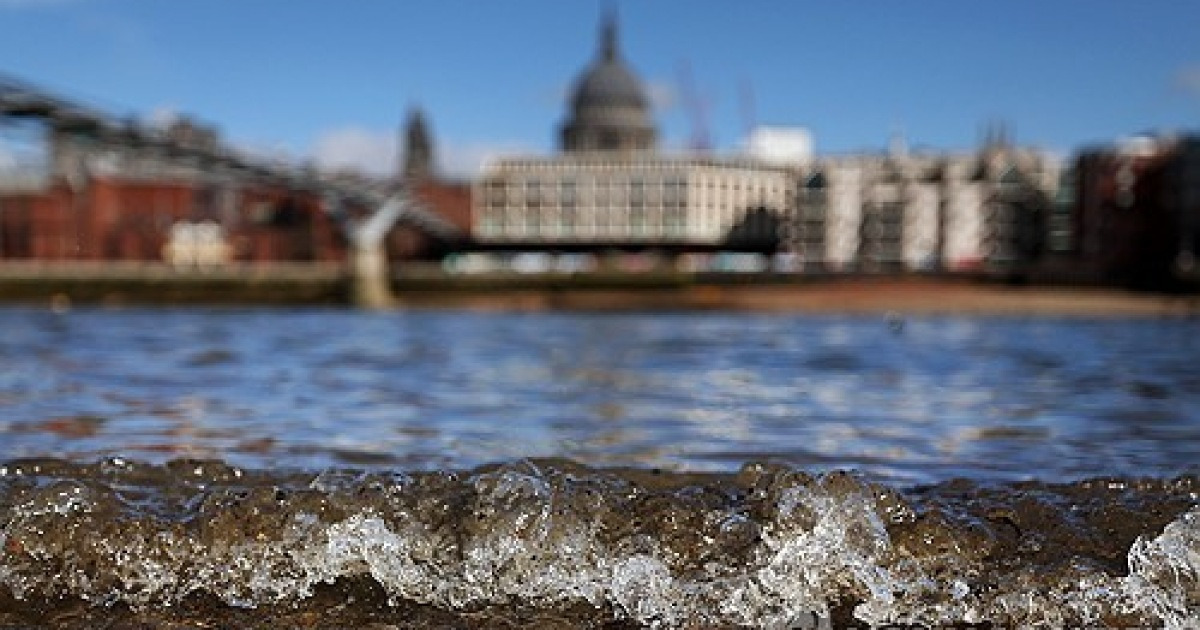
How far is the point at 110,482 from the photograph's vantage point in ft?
17.1

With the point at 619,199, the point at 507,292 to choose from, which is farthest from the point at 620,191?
the point at 507,292

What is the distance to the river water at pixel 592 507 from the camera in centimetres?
359

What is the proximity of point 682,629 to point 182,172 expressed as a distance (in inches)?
3456

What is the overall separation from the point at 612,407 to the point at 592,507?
16.4 feet

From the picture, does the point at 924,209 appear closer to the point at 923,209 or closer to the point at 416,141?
the point at 923,209

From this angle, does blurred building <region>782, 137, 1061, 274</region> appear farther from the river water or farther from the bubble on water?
the bubble on water

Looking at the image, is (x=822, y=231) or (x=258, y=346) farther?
(x=822, y=231)

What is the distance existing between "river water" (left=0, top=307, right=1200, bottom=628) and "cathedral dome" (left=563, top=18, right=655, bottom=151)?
11219cm

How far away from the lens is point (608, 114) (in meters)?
122

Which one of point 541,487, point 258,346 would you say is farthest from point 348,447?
point 258,346

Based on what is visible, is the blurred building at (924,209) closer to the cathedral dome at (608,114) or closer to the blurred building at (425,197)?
the cathedral dome at (608,114)

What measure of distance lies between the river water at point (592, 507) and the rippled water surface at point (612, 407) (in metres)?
0.05

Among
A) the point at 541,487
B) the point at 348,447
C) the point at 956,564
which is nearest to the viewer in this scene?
the point at 956,564

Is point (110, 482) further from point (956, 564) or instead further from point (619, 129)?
point (619, 129)
